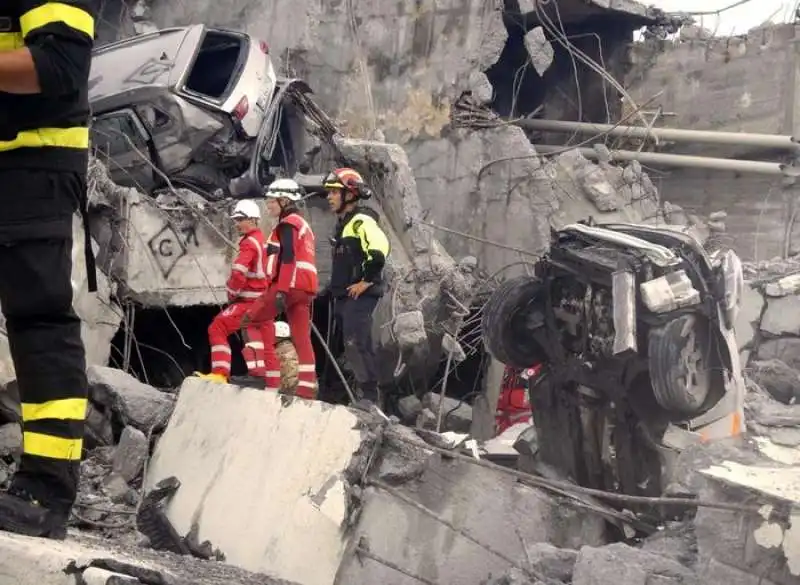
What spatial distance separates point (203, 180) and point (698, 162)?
6.07 meters

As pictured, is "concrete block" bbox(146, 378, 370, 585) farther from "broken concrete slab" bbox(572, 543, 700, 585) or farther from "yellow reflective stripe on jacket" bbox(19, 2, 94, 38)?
"yellow reflective stripe on jacket" bbox(19, 2, 94, 38)

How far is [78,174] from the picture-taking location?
2.28 meters

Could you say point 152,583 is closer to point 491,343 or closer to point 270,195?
point 491,343

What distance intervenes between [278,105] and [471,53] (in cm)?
219

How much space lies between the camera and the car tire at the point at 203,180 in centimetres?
800

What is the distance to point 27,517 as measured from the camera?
212 cm

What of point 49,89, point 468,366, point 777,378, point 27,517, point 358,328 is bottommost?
point 468,366

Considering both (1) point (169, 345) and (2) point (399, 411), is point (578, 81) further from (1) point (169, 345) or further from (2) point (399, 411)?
(1) point (169, 345)

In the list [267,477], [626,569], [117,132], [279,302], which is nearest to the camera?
[626,569]

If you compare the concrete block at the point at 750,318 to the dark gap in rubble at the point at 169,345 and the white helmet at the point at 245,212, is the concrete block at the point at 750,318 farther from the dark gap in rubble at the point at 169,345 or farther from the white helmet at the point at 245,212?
the dark gap in rubble at the point at 169,345

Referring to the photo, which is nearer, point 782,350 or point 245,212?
point 245,212

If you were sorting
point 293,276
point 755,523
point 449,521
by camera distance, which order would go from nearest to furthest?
point 755,523, point 449,521, point 293,276

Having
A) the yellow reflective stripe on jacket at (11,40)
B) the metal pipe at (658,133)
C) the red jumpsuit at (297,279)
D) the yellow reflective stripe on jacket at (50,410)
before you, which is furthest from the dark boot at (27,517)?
the metal pipe at (658,133)

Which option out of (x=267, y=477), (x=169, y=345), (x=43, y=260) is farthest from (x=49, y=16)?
(x=169, y=345)
